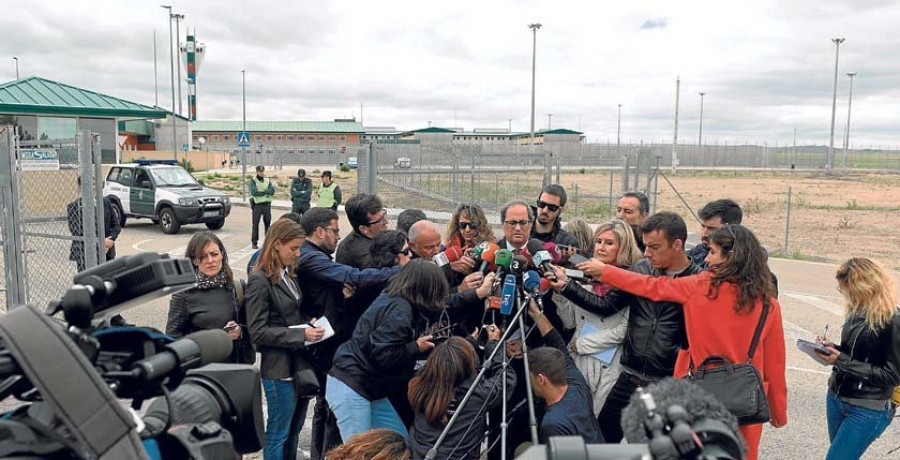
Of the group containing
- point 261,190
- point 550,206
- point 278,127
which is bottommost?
point 261,190

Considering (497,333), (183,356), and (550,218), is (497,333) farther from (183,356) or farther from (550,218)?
(183,356)

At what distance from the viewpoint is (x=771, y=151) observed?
72.8 meters

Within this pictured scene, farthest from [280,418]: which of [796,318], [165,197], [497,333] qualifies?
[165,197]

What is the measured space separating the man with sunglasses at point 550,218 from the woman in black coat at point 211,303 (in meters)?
2.42

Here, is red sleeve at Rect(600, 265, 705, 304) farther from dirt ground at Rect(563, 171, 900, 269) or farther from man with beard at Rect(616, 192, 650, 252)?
dirt ground at Rect(563, 171, 900, 269)

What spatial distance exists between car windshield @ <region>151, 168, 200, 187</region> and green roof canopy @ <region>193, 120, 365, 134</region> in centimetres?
7248

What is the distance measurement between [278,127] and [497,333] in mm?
94604

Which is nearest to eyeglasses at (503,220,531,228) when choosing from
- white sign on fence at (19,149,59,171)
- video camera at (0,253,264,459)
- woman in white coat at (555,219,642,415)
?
woman in white coat at (555,219,642,415)

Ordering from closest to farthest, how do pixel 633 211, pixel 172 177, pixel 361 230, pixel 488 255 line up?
pixel 488 255 < pixel 361 230 < pixel 633 211 < pixel 172 177

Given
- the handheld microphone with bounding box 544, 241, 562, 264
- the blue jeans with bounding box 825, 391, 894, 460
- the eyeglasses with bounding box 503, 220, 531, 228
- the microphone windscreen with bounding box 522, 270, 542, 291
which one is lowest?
the blue jeans with bounding box 825, 391, 894, 460

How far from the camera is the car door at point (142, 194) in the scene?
1745 cm

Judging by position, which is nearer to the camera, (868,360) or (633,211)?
(868,360)

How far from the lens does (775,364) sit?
141 inches

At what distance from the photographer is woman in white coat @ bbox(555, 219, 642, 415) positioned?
408 centimetres
